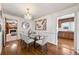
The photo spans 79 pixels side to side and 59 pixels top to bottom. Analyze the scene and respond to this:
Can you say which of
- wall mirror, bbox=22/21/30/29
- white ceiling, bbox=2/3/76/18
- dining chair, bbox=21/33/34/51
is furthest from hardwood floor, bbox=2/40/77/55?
white ceiling, bbox=2/3/76/18

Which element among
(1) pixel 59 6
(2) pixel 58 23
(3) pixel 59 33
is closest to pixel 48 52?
(3) pixel 59 33

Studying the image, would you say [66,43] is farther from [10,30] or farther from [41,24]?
[10,30]

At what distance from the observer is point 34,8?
221 centimetres

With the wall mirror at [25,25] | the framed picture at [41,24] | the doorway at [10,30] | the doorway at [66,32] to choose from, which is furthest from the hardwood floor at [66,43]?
the doorway at [10,30]

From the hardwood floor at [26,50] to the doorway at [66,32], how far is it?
0.33ft

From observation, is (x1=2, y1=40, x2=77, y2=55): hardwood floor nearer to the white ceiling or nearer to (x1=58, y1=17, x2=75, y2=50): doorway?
(x1=58, y1=17, x2=75, y2=50): doorway

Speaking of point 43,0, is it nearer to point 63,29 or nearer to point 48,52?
point 63,29

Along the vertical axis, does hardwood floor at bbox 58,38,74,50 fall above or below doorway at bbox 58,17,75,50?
below

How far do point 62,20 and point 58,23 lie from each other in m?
0.11

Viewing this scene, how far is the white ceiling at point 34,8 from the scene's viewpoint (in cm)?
216

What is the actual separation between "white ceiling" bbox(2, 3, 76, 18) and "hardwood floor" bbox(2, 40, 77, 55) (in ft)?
2.14

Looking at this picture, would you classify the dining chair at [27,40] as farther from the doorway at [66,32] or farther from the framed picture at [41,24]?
the doorway at [66,32]

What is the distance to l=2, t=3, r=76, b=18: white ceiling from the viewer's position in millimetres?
2158

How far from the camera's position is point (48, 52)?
7.43 feet
